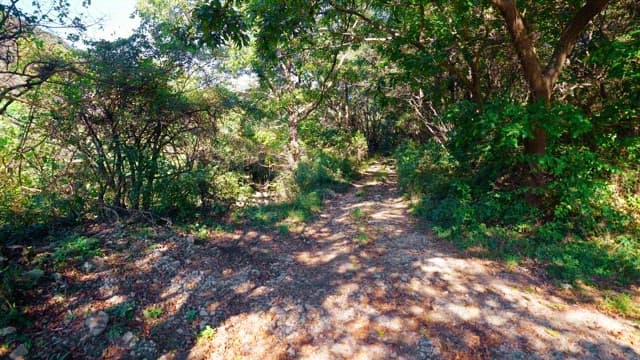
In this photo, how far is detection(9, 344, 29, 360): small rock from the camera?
100 inches

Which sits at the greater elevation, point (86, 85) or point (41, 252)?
point (86, 85)

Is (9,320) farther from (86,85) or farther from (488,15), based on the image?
(488,15)

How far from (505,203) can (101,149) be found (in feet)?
23.9

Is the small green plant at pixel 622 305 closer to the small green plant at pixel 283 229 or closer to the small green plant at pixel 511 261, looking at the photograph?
the small green plant at pixel 511 261

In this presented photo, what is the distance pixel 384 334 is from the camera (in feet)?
9.29

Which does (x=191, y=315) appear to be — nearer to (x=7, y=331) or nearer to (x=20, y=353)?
(x=20, y=353)

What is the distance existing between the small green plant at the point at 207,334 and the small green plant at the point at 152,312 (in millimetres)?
580

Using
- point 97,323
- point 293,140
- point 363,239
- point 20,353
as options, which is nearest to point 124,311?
point 97,323

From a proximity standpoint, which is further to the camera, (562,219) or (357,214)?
(357,214)

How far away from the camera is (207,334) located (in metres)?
2.91

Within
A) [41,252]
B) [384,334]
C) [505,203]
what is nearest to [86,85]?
[41,252]

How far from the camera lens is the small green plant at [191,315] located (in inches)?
124

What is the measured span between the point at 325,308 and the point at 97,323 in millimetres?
2256

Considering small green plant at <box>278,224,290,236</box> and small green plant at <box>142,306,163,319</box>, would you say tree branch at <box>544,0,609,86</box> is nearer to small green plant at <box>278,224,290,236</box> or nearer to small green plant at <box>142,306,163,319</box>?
small green plant at <box>278,224,290,236</box>
